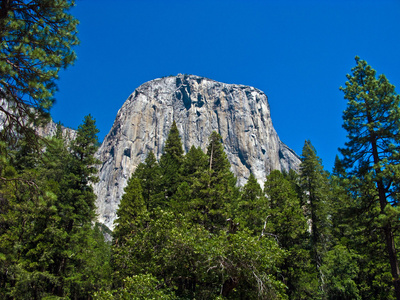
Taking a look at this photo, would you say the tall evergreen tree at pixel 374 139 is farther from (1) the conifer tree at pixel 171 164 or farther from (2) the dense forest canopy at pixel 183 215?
(1) the conifer tree at pixel 171 164

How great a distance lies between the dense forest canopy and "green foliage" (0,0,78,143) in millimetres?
31

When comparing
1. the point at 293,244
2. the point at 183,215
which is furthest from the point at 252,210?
the point at 183,215

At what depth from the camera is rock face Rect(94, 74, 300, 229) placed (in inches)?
5231

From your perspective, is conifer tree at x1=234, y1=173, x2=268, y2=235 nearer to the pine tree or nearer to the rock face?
the pine tree

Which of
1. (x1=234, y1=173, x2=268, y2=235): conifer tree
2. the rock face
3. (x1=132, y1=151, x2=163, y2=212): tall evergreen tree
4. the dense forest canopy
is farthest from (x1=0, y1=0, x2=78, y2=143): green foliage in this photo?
the rock face

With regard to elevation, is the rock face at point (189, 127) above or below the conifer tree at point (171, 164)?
above

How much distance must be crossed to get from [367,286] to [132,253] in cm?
1780

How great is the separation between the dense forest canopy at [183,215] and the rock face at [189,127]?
10355 centimetres

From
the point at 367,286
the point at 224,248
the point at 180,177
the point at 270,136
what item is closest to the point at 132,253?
the point at 224,248

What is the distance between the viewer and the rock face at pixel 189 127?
133 metres

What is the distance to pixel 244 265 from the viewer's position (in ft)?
33.2

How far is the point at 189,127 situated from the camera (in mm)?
142625

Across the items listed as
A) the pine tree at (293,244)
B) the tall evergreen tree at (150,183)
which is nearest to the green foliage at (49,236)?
the tall evergreen tree at (150,183)

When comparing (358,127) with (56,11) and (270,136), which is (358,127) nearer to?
(56,11)
